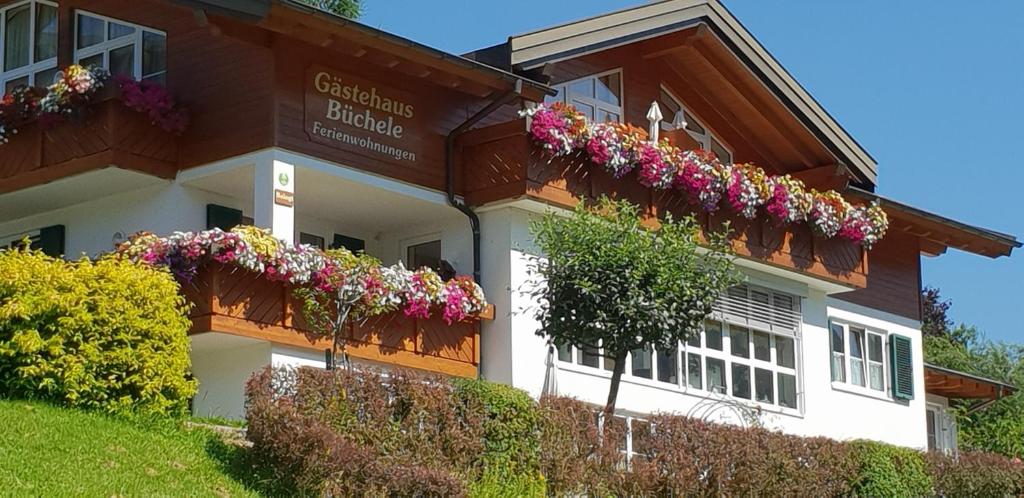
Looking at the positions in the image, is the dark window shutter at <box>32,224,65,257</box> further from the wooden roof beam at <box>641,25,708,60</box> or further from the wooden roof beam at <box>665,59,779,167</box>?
the wooden roof beam at <box>665,59,779,167</box>

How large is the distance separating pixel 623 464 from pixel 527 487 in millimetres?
1469

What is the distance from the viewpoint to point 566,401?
775 inches

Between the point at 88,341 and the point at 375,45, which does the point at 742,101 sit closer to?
the point at 375,45

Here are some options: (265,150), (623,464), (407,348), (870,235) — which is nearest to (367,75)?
(265,150)

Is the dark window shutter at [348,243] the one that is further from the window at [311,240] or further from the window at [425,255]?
the window at [425,255]

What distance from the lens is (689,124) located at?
95.3 ft

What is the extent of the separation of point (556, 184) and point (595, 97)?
3.16 metres

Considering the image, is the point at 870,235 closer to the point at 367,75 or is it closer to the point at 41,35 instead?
the point at 367,75

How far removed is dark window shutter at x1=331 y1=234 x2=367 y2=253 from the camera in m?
25.8

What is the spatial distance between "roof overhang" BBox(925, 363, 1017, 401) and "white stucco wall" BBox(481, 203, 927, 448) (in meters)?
2.13

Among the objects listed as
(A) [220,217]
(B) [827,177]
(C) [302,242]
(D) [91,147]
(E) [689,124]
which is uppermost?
(E) [689,124]

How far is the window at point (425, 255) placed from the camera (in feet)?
83.5

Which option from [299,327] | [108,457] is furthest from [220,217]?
[108,457]

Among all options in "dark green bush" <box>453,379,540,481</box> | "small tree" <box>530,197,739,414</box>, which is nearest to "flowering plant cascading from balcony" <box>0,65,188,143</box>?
"small tree" <box>530,197,739,414</box>
